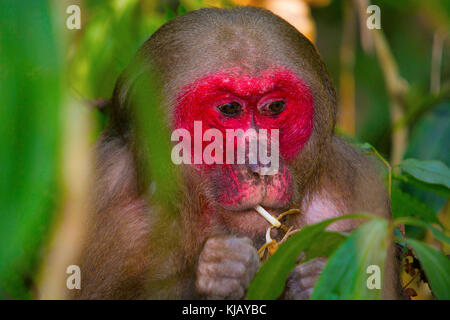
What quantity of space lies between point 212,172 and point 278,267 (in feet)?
3.79

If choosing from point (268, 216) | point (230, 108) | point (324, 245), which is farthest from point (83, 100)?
point (324, 245)

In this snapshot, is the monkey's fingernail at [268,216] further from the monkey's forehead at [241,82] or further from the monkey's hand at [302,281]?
the monkey's forehead at [241,82]

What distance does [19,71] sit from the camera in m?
1.00

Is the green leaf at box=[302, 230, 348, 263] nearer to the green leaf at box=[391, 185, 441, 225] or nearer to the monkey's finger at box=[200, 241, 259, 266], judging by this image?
the monkey's finger at box=[200, 241, 259, 266]

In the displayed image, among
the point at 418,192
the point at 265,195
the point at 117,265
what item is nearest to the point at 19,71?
the point at 265,195

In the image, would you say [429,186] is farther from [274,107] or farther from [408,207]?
[274,107]

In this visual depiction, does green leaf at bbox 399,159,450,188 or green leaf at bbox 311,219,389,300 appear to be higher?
green leaf at bbox 399,159,450,188

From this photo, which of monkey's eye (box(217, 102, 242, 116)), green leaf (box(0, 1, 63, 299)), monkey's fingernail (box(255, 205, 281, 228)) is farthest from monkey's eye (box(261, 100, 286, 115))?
green leaf (box(0, 1, 63, 299))

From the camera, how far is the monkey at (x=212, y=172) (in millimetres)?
3160

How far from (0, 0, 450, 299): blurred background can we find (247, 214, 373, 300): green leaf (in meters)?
0.64

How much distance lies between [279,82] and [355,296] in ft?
5.31

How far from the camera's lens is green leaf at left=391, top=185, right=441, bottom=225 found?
3863mm
